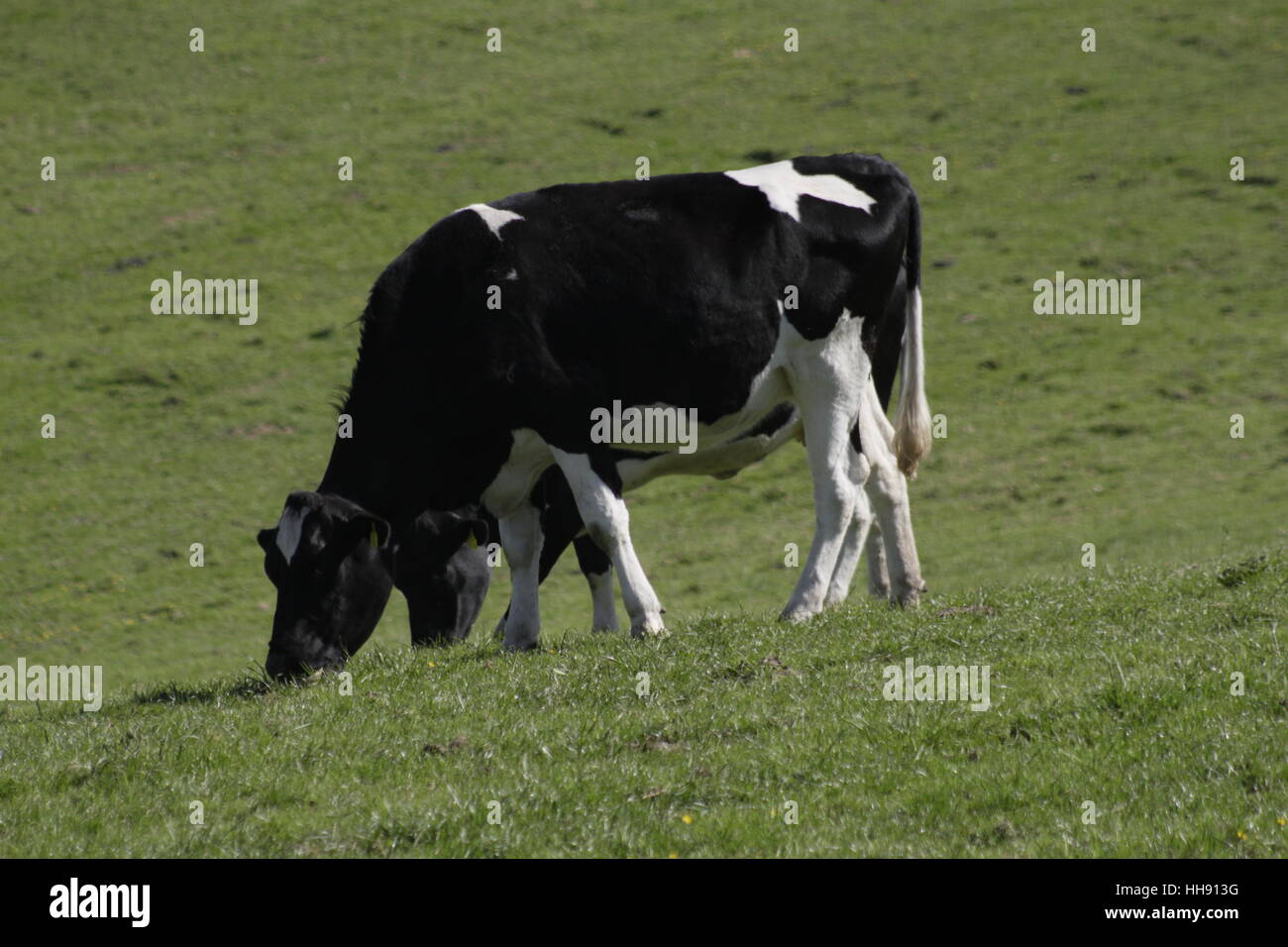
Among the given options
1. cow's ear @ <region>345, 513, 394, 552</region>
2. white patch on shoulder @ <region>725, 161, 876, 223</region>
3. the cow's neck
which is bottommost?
cow's ear @ <region>345, 513, 394, 552</region>

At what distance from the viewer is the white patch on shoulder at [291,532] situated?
11.5 metres

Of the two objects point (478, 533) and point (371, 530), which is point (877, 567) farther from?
point (371, 530)

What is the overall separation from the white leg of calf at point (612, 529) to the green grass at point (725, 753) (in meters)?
0.33

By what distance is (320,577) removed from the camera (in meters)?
11.7

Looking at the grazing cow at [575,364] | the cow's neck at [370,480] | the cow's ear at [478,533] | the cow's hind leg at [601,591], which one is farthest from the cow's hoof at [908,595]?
the cow's neck at [370,480]

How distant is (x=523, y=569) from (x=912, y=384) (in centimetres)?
378

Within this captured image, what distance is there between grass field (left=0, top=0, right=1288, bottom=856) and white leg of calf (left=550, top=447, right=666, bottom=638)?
0.36 m

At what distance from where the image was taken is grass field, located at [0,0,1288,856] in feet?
26.3

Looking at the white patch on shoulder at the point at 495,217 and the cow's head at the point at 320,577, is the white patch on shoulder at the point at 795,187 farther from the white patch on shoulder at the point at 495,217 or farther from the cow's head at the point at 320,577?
the cow's head at the point at 320,577

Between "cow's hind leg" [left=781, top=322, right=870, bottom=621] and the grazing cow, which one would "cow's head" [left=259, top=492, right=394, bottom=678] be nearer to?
the grazing cow

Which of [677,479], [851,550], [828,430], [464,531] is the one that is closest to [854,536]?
[851,550]

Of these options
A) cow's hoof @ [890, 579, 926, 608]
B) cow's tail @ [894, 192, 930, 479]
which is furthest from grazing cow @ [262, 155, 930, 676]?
cow's tail @ [894, 192, 930, 479]

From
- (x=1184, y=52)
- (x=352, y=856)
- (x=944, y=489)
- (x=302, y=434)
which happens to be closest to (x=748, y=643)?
(x=352, y=856)

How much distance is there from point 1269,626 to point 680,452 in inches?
180
